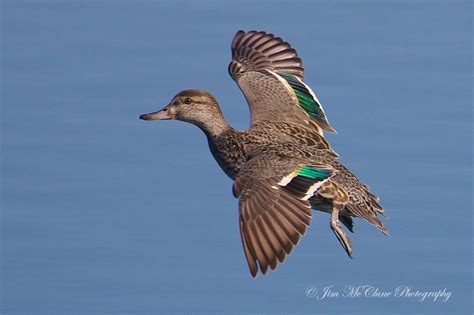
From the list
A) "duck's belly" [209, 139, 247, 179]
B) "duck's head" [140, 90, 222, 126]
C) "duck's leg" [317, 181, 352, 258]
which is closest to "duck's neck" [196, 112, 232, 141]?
"duck's head" [140, 90, 222, 126]

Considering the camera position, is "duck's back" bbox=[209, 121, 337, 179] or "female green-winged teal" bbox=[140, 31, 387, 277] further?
"duck's back" bbox=[209, 121, 337, 179]

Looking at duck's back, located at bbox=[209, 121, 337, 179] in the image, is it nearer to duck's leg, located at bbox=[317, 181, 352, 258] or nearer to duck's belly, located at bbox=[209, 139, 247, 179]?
duck's belly, located at bbox=[209, 139, 247, 179]

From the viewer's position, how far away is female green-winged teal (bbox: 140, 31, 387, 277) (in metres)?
9.48

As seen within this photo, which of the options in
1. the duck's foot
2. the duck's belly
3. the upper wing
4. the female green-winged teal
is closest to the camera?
the female green-winged teal

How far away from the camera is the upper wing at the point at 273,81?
38.5 ft

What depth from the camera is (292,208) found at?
9625 millimetres

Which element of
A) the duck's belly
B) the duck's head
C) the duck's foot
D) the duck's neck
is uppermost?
the duck's head

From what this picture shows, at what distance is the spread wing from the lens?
9250 mm

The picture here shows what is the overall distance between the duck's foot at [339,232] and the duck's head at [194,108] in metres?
1.67

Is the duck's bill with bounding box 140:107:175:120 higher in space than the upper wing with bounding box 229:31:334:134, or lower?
lower

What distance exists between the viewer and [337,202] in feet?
33.7

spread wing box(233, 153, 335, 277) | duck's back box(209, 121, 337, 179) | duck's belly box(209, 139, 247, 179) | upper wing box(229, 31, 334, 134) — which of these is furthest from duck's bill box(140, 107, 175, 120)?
spread wing box(233, 153, 335, 277)

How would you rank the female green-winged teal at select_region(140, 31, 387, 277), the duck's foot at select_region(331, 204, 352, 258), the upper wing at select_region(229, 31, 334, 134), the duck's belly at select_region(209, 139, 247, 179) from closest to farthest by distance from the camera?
1. the female green-winged teal at select_region(140, 31, 387, 277)
2. the duck's foot at select_region(331, 204, 352, 258)
3. the duck's belly at select_region(209, 139, 247, 179)
4. the upper wing at select_region(229, 31, 334, 134)

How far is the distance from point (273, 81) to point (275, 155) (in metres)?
1.89
